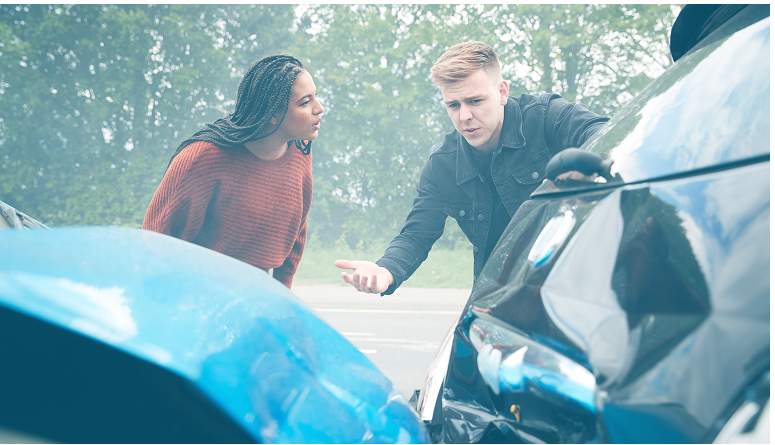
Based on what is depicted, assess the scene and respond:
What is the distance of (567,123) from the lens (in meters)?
2.34

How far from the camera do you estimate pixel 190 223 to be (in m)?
2.43

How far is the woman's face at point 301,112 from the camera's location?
104 inches

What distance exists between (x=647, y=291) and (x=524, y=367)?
21 cm

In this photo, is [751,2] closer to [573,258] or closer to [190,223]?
[573,258]

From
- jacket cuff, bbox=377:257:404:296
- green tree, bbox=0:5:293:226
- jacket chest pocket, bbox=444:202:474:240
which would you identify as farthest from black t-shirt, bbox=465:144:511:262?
green tree, bbox=0:5:293:226

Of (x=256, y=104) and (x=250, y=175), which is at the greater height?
(x=256, y=104)

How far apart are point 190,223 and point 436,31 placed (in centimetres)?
1866

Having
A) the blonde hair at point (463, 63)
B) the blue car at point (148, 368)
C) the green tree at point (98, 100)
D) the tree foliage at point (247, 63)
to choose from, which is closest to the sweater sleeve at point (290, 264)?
the blonde hair at point (463, 63)

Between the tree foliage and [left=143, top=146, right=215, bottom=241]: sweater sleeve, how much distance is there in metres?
16.5

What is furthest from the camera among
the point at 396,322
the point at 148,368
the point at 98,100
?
the point at 98,100

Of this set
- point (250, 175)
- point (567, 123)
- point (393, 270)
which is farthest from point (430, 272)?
point (393, 270)

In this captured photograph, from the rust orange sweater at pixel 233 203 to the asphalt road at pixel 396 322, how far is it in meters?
1.78

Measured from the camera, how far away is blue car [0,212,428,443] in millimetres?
681

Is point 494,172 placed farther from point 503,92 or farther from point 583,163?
point 583,163
